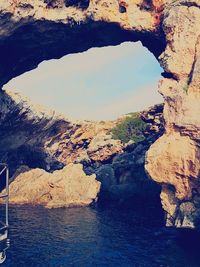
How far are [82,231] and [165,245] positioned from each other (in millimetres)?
12082

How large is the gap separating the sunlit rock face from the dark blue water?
474 cm

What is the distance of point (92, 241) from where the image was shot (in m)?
43.0

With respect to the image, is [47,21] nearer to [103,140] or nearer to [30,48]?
[30,48]

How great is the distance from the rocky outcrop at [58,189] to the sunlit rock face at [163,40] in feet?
87.6

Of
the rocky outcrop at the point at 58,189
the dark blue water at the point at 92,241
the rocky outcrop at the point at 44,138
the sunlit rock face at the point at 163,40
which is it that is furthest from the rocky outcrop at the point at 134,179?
the sunlit rock face at the point at 163,40

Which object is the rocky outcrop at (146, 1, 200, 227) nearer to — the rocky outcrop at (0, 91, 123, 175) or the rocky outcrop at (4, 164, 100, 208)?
the rocky outcrop at (0, 91, 123, 175)

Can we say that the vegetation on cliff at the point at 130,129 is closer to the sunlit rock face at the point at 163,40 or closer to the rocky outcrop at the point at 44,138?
the rocky outcrop at the point at 44,138

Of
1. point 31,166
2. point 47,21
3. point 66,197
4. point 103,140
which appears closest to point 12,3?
point 47,21

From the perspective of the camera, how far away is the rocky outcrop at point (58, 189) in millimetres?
68812

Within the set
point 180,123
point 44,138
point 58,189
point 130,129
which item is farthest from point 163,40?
point 130,129

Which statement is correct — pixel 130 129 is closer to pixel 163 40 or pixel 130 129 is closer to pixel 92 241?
pixel 163 40

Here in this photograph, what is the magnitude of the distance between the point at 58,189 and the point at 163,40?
34856mm

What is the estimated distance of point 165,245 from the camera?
132 ft

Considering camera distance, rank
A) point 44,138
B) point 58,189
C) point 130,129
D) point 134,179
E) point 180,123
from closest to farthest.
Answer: point 180,123, point 134,179, point 58,189, point 44,138, point 130,129
